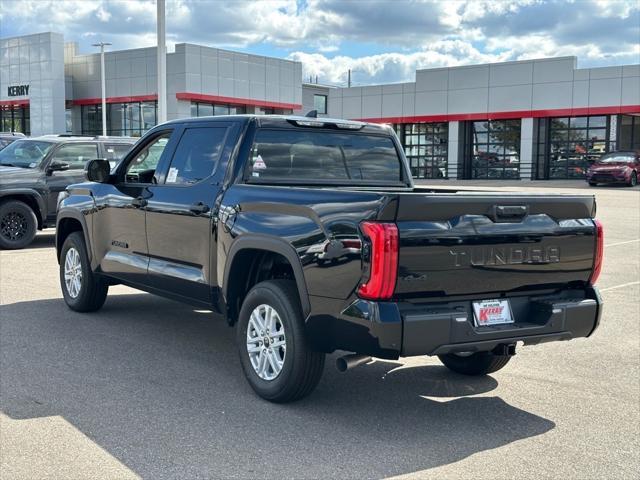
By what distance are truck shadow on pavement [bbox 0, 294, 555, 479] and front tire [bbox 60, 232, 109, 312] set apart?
73 cm

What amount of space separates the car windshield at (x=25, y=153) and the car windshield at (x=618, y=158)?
29.2 meters

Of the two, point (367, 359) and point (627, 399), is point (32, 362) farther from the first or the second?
point (627, 399)

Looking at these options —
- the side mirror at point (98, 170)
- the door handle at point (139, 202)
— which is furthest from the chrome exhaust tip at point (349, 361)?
the side mirror at point (98, 170)

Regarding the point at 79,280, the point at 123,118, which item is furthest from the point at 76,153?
the point at 123,118

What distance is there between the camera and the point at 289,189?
200 inches

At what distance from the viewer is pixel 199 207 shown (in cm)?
601

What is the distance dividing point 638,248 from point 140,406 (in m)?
12.1

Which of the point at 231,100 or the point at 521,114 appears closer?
the point at 521,114

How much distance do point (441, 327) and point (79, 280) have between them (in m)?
4.72

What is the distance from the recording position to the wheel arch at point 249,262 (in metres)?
4.89

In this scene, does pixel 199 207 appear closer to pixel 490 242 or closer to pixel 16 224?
pixel 490 242

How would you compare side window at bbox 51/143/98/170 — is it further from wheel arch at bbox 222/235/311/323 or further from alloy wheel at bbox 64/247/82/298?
wheel arch at bbox 222/235/311/323

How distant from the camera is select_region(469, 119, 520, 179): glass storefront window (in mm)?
46062

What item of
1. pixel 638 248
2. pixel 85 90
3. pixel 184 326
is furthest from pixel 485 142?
pixel 184 326
